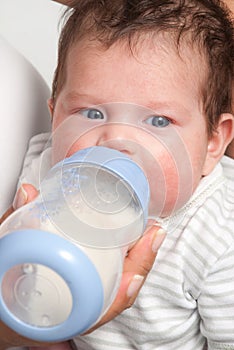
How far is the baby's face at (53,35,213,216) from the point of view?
3.26ft

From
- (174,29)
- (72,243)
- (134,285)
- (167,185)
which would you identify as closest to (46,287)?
(72,243)

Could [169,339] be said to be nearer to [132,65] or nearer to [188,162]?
[188,162]

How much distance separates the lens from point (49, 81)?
165 centimetres

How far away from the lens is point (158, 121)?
1.04 meters

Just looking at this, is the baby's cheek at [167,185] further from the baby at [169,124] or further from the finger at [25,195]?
the finger at [25,195]

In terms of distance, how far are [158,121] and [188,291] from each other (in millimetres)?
281

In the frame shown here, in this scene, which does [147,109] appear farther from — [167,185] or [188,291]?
[188,291]

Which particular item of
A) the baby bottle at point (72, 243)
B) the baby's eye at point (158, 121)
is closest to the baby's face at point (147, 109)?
the baby's eye at point (158, 121)

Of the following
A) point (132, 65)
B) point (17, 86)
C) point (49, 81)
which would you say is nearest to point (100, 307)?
point (132, 65)

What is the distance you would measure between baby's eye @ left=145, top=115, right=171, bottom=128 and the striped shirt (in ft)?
0.50

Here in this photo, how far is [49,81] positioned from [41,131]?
1.16 ft

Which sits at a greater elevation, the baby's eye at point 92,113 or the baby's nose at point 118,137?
the baby's nose at point 118,137

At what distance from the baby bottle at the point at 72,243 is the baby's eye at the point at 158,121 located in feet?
0.49

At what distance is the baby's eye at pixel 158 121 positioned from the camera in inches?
40.3
